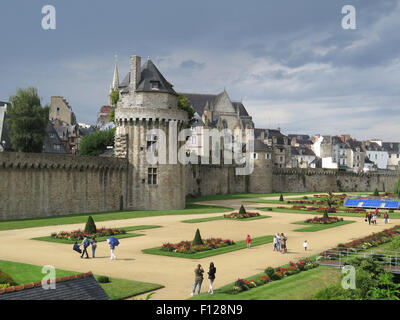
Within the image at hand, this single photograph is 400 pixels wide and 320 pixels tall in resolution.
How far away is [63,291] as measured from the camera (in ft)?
44.9

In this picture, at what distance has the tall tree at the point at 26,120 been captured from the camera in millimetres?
62156

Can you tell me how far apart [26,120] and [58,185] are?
18578mm

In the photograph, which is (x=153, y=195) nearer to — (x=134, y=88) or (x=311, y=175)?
(x=134, y=88)

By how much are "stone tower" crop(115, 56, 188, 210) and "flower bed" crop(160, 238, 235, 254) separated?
85.1ft

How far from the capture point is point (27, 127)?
205 feet

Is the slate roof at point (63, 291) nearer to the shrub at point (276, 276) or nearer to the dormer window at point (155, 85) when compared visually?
the shrub at point (276, 276)

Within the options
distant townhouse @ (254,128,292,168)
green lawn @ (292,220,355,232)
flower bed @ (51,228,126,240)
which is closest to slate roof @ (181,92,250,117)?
distant townhouse @ (254,128,292,168)

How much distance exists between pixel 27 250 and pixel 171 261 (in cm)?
875

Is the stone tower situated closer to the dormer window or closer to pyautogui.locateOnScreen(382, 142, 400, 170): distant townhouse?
the dormer window

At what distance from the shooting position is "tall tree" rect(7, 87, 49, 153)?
2447 inches

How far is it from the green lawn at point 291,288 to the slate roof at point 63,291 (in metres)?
4.25

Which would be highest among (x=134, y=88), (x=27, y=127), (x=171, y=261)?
(x=134, y=88)

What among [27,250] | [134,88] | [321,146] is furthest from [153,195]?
[321,146]

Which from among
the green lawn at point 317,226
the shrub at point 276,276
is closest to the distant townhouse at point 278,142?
the green lawn at point 317,226
